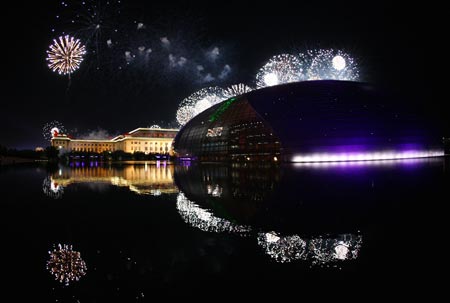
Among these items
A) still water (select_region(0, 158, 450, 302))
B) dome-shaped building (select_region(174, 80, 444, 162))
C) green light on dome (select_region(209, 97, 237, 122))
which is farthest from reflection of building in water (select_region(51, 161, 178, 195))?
green light on dome (select_region(209, 97, 237, 122))

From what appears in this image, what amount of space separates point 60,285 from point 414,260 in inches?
244

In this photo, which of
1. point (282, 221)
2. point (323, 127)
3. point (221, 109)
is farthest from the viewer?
point (221, 109)

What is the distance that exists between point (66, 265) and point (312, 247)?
4.94 m

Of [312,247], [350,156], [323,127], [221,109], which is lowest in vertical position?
[312,247]

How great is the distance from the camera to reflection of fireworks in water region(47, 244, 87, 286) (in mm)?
5339

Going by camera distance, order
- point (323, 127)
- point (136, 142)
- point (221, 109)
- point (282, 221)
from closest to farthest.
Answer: point (282, 221), point (323, 127), point (221, 109), point (136, 142)

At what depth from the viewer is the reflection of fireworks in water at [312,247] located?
239 inches

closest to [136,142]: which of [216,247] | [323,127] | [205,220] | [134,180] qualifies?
[323,127]

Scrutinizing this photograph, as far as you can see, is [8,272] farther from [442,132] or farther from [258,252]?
[442,132]

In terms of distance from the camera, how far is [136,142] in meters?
146

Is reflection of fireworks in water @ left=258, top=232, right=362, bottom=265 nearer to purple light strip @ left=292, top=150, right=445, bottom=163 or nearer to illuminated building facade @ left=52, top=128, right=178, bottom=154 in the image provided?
→ purple light strip @ left=292, top=150, right=445, bottom=163

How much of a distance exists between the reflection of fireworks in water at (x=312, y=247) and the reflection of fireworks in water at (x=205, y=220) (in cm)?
92

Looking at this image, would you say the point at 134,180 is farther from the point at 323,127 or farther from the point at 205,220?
the point at 323,127

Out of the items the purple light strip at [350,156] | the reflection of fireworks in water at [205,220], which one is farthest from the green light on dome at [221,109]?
the reflection of fireworks in water at [205,220]
